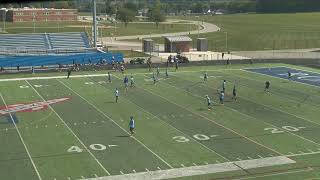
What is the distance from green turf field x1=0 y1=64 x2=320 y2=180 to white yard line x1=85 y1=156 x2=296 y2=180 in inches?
1.5

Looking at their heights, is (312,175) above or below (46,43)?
below

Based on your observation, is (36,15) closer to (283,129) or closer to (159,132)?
(159,132)

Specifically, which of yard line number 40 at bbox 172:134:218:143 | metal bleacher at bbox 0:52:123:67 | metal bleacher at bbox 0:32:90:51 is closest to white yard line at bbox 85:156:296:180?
yard line number 40 at bbox 172:134:218:143

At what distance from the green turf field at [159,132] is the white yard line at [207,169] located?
0.12ft

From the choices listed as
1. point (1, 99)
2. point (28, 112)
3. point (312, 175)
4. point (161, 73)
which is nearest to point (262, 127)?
point (312, 175)

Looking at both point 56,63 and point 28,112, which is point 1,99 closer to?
point 28,112

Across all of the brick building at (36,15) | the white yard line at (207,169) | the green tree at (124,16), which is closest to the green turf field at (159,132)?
the white yard line at (207,169)

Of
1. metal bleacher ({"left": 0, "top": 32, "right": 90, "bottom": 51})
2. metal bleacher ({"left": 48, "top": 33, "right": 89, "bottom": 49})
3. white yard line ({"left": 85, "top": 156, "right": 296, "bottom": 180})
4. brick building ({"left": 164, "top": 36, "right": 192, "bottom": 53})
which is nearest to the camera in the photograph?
white yard line ({"left": 85, "top": 156, "right": 296, "bottom": 180})

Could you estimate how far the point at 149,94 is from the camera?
36.5 m

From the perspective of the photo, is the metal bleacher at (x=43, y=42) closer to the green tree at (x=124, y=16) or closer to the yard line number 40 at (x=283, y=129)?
the green tree at (x=124, y=16)

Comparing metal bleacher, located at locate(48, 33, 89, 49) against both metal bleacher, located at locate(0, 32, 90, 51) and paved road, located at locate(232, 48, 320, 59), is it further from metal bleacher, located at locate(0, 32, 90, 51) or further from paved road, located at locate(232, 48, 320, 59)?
paved road, located at locate(232, 48, 320, 59)

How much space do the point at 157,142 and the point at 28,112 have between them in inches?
385

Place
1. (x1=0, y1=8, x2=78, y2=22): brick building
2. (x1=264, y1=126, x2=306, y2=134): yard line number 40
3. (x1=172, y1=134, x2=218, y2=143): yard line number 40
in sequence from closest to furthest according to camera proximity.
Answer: (x1=172, y1=134, x2=218, y2=143): yard line number 40 → (x1=264, y1=126, x2=306, y2=134): yard line number 40 → (x1=0, y1=8, x2=78, y2=22): brick building

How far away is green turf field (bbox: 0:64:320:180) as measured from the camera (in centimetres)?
2022
